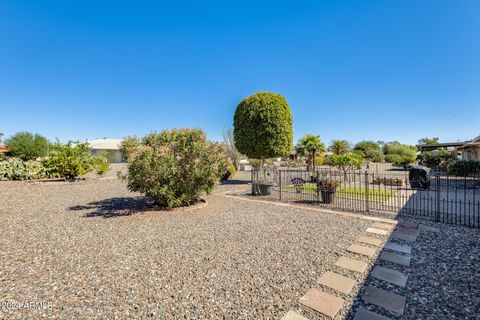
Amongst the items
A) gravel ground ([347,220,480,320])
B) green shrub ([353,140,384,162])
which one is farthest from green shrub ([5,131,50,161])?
green shrub ([353,140,384,162])

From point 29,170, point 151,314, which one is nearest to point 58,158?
point 29,170

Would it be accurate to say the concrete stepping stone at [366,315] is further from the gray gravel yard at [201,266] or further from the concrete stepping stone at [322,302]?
the concrete stepping stone at [322,302]

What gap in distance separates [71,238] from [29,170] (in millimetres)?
15605

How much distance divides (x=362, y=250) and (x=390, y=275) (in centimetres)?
87

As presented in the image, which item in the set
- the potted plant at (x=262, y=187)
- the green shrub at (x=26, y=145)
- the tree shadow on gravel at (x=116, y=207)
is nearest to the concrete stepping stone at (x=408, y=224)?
the potted plant at (x=262, y=187)

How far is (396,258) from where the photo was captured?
379 centimetres

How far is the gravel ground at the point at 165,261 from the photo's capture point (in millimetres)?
2574

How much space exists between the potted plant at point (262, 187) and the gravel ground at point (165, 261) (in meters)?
3.16

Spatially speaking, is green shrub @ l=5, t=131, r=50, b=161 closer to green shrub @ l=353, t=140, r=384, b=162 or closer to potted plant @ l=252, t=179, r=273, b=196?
potted plant @ l=252, t=179, r=273, b=196

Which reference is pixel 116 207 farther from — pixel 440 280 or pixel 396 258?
pixel 440 280

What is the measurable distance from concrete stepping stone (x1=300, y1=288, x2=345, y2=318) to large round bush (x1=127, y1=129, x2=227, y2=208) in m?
5.32

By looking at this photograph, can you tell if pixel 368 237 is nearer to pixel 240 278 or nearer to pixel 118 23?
pixel 240 278

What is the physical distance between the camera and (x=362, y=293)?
112 inches

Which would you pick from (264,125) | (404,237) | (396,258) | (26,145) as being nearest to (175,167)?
(396,258)
